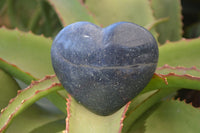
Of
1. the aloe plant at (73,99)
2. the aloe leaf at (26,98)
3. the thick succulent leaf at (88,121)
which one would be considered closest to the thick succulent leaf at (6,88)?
the aloe plant at (73,99)

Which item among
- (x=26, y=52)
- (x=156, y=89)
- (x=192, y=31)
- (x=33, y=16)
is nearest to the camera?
(x=156, y=89)

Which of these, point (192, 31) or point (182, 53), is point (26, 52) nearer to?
point (182, 53)

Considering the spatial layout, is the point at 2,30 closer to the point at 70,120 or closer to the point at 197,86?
the point at 70,120

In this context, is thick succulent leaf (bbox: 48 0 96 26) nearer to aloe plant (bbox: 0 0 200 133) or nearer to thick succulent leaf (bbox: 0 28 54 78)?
aloe plant (bbox: 0 0 200 133)

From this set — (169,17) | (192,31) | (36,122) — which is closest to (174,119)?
(36,122)

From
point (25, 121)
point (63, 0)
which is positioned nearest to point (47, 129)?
point (25, 121)

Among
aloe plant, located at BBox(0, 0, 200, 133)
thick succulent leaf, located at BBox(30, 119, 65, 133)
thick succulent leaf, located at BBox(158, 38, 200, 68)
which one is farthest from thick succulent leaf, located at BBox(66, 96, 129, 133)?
thick succulent leaf, located at BBox(158, 38, 200, 68)
